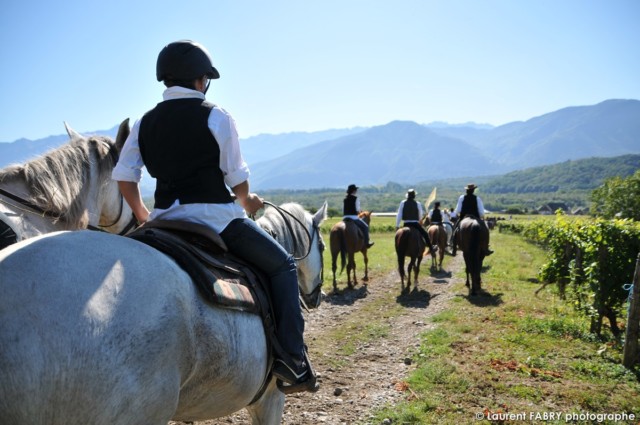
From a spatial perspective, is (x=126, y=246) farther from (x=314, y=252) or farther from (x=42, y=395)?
(x=314, y=252)

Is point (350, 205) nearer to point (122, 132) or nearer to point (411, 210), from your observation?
point (411, 210)

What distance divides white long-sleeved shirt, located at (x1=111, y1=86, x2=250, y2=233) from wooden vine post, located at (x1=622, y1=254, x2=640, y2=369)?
655cm

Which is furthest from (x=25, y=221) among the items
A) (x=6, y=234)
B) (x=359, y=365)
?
(x=359, y=365)

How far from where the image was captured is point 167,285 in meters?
1.96

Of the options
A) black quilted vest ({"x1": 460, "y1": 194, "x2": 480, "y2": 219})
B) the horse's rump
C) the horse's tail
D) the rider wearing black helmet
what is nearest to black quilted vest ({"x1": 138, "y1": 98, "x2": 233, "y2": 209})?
the rider wearing black helmet

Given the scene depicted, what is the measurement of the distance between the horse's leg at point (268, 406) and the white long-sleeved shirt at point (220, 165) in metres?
1.39

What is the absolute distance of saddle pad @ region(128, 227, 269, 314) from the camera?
7.26 feet

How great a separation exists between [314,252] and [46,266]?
128 inches

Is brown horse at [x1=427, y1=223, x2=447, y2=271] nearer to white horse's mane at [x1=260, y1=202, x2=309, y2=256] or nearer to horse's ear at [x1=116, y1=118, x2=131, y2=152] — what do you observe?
white horse's mane at [x1=260, y1=202, x2=309, y2=256]

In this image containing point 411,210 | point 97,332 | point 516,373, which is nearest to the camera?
point 97,332

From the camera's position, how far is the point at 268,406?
3.28 metres

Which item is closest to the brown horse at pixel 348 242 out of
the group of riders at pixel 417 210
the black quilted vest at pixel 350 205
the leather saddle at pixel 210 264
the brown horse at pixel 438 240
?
the group of riders at pixel 417 210

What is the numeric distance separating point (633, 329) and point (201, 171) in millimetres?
7048

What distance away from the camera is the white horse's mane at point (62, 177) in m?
3.39
